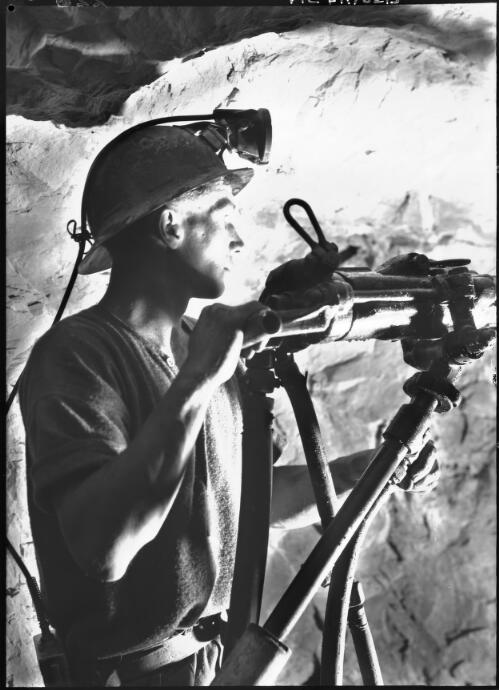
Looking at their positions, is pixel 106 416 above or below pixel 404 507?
above

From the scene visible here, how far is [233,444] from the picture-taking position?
1.17 metres

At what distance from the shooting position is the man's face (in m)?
1.13

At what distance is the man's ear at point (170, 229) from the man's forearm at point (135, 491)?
19 centimetres

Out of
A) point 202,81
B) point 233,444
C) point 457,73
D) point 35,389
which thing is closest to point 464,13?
point 457,73

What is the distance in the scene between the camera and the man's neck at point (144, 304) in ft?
3.65

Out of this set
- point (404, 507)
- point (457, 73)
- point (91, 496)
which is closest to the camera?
Answer: point (91, 496)

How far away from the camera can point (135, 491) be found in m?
0.98

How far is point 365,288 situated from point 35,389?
16.9 inches

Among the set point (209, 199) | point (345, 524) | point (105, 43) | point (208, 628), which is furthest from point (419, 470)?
point (105, 43)

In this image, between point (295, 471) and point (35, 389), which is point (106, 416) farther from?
point (295, 471)

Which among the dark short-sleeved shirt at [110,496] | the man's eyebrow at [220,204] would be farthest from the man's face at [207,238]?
the dark short-sleeved shirt at [110,496]

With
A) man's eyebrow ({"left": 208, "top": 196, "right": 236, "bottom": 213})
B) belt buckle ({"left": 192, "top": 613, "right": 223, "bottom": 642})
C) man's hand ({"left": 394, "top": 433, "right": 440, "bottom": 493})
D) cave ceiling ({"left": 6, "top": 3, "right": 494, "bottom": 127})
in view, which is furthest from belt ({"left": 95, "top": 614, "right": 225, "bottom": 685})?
cave ceiling ({"left": 6, "top": 3, "right": 494, "bottom": 127})

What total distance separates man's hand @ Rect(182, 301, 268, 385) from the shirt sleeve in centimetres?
11

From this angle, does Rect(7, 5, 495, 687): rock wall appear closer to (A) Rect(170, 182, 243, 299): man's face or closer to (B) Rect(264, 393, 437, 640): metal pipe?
(A) Rect(170, 182, 243, 299): man's face
